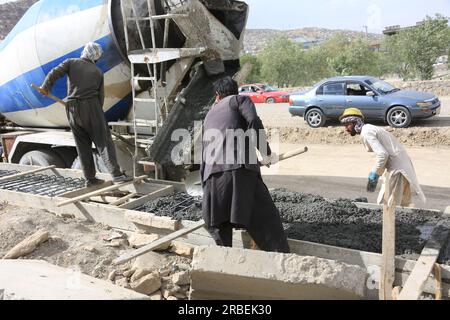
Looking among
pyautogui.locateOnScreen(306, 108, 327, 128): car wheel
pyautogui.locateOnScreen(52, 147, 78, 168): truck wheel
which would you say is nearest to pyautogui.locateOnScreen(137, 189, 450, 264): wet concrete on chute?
pyautogui.locateOnScreen(52, 147, 78, 168): truck wheel

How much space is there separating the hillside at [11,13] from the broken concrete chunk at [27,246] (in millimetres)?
46591

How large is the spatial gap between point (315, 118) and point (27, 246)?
35.2 ft

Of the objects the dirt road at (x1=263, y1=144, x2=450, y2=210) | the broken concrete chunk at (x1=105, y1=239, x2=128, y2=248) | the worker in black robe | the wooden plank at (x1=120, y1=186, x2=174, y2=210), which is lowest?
the dirt road at (x1=263, y1=144, x2=450, y2=210)

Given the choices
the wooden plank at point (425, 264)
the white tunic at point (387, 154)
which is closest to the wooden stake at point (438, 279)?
the wooden plank at point (425, 264)

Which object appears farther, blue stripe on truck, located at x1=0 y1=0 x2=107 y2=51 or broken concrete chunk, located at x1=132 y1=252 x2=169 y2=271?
blue stripe on truck, located at x1=0 y1=0 x2=107 y2=51

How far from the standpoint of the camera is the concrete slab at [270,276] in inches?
115

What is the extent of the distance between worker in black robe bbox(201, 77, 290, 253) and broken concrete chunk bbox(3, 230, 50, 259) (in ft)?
5.71

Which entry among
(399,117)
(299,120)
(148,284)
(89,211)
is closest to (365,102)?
(399,117)

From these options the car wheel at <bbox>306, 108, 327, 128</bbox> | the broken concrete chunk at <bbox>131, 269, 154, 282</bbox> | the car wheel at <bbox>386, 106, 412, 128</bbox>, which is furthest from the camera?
the car wheel at <bbox>306, 108, 327, 128</bbox>

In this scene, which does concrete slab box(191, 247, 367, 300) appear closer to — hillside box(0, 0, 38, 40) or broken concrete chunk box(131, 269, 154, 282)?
broken concrete chunk box(131, 269, 154, 282)

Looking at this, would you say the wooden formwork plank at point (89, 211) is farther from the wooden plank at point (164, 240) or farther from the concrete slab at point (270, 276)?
the concrete slab at point (270, 276)

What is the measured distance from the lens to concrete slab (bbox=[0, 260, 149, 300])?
9.26ft

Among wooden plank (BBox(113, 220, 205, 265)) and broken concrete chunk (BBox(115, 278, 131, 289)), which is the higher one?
wooden plank (BBox(113, 220, 205, 265))

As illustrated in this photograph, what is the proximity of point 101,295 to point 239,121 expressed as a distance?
1.65 m
